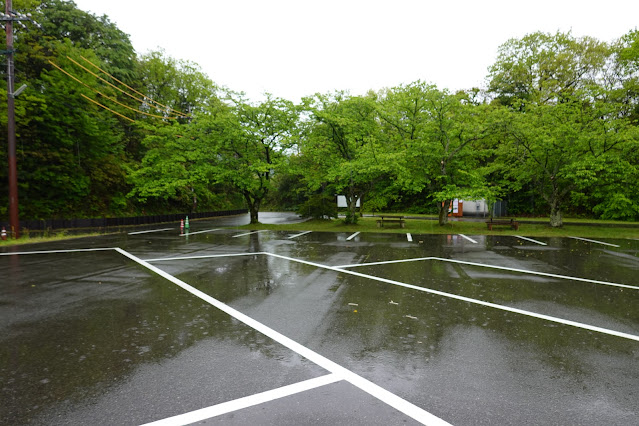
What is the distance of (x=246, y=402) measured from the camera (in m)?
3.02

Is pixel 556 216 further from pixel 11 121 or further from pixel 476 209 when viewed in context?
pixel 11 121

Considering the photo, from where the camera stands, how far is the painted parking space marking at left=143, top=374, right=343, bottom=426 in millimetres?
2777

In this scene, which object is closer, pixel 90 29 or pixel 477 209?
pixel 90 29

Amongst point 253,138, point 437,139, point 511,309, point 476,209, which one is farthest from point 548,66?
point 511,309

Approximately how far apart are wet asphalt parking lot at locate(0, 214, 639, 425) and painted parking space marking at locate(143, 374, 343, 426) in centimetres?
2

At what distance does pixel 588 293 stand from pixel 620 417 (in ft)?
16.6

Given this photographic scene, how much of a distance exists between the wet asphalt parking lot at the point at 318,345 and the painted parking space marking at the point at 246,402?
2cm

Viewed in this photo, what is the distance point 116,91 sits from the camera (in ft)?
98.5

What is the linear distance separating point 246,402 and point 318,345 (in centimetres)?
145

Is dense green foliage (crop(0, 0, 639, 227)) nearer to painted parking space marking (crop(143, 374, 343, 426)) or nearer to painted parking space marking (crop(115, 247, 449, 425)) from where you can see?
painted parking space marking (crop(115, 247, 449, 425))

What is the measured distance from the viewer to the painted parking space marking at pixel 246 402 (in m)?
2.78

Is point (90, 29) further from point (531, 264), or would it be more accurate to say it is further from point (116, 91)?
point (531, 264)

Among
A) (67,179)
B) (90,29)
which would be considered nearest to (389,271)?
(67,179)

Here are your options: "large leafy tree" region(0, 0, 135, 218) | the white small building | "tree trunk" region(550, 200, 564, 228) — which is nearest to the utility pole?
"large leafy tree" region(0, 0, 135, 218)
